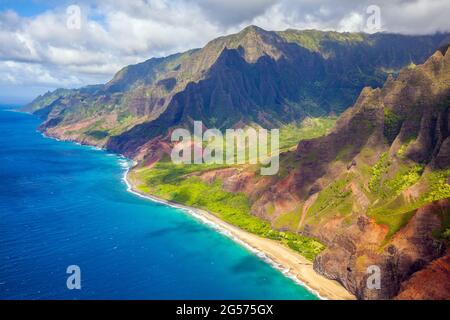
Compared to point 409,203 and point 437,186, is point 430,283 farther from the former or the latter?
point 437,186

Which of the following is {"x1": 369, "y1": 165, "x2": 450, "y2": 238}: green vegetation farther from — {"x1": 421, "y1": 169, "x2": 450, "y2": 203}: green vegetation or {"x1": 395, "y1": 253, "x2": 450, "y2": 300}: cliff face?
{"x1": 395, "y1": 253, "x2": 450, "y2": 300}: cliff face

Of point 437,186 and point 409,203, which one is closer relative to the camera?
point 437,186

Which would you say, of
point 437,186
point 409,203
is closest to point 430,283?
point 409,203

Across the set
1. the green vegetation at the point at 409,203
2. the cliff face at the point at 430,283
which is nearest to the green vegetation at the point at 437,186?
the green vegetation at the point at 409,203

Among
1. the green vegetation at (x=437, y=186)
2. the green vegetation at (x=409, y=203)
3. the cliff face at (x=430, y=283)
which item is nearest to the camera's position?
the cliff face at (x=430, y=283)

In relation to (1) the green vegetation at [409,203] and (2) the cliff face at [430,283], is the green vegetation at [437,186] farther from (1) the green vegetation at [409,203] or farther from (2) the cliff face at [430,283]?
(2) the cliff face at [430,283]

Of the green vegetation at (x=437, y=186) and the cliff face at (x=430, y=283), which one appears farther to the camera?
the green vegetation at (x=437, y=186)

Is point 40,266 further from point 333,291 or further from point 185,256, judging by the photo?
point 333,291

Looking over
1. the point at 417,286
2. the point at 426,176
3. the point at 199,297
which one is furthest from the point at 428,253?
the point at 199,297

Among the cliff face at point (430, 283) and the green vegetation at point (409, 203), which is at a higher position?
the green vegetation at point (409, 203)

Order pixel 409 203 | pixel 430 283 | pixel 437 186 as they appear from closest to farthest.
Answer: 1. pixel 430 283
2. pixel 437 186
3. pixel 409 203

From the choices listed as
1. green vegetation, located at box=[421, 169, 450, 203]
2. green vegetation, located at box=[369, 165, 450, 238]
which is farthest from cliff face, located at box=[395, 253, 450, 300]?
green vegetation, located at box=[421, 169, 450, 203]
